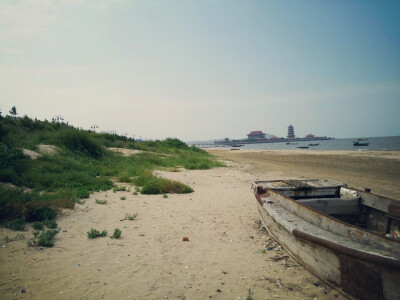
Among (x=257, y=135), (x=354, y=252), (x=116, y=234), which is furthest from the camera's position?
(x=257, y=135)

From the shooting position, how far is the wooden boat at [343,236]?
1.93 m

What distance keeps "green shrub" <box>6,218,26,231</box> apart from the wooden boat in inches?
178

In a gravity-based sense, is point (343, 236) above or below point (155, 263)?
above

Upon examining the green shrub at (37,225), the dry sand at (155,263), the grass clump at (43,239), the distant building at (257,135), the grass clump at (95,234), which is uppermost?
the distant building at (257,135)

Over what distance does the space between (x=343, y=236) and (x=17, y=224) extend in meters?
5.34

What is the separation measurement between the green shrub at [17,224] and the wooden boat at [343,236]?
14.8ft

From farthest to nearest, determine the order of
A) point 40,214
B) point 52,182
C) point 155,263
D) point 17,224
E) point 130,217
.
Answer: point 52,182, point 130,217, point 40,214, point 17,224, point 155,263

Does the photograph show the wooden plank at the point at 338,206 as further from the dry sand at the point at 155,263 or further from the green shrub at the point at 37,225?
the green shrub at the point at 37,225

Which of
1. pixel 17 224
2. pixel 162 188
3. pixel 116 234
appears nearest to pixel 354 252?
pixel 116 234

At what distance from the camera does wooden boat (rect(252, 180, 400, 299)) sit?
1.93m

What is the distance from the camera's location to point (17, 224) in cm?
395

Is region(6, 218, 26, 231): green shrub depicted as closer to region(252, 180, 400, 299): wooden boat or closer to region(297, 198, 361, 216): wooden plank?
region(252, 180, 400, 299): wooden boat

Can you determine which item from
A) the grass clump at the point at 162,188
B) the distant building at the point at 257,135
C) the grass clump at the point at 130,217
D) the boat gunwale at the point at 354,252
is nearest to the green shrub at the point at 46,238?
the grass clump at the point at 130,217

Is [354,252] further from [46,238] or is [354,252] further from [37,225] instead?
[37,225]
